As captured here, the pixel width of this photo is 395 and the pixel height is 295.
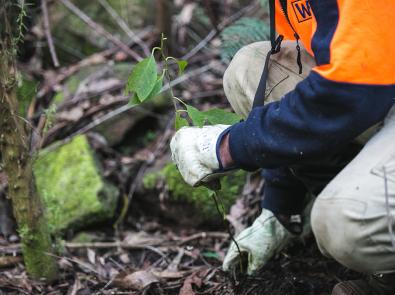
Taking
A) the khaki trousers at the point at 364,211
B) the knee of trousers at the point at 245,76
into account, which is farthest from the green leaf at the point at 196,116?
the khaki trousers at the point at 364,211

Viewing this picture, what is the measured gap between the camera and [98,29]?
436 centimetres

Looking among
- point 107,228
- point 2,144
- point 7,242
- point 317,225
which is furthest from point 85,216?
point 317,225

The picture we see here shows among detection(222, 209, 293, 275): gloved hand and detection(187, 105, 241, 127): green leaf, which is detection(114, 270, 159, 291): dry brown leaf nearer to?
detection(222, 209, 293, 275): gloved hand

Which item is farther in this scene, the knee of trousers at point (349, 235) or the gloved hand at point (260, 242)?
the gloved hand at point (260, 242)

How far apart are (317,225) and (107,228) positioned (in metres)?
1.64

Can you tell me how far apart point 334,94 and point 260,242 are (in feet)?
3.11

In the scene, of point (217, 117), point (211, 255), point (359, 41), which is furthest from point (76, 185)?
point (359, 41)

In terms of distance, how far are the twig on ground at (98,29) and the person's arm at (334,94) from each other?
8.66 feet

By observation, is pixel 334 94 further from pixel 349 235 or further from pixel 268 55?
pixel 268 55

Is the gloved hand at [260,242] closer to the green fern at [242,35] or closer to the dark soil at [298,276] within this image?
the dark soil at [298,276]

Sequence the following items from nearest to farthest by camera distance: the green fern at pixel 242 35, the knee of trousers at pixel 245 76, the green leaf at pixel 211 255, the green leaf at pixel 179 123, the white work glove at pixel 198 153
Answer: the white work glove at pixel 198 153 → the green leaf at pixel 179 123 → the knee of trousers at pixel 245 76 → the green leaf at pixel 211 255 → the green fern at pixel 242 35

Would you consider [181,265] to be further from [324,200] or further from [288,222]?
[324,200]

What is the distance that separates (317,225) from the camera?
166cm

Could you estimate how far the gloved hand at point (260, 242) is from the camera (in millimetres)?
2264
